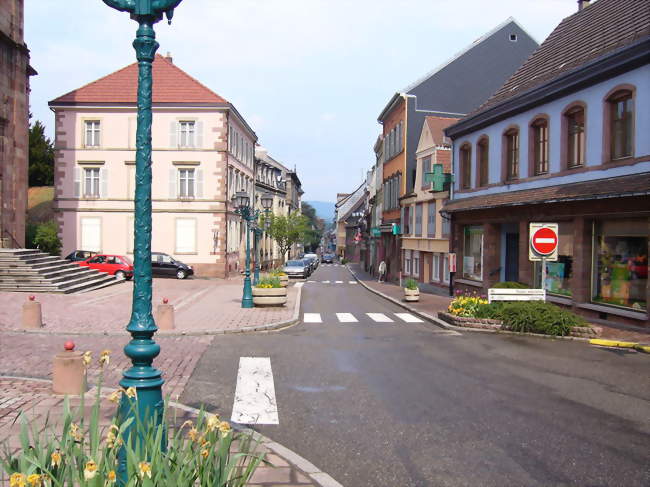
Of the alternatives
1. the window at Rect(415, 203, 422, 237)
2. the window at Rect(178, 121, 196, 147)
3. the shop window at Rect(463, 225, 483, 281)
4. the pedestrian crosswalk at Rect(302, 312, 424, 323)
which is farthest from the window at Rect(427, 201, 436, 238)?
the window at Rect(178, 121, 196, 147)

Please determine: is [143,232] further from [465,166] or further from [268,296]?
[465,166]

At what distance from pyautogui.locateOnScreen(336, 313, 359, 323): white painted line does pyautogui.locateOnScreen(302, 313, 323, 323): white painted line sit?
Result: 653mm

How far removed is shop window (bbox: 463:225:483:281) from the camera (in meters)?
25.4

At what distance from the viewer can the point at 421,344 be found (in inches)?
523

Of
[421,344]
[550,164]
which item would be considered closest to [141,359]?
[421,344]

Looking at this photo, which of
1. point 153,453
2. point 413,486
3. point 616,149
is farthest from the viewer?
point 616,149

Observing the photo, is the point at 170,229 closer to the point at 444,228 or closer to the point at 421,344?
the point at 444,228

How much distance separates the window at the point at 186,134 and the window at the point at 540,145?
25.5 meters

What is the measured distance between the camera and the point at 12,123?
29766 millimetres

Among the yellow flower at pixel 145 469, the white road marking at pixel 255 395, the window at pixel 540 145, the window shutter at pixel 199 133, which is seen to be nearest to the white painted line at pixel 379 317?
the window at pixel 540 145

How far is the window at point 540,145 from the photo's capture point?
20.3 metres

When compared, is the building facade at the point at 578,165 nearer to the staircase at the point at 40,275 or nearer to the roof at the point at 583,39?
the roof at the point at 583,39

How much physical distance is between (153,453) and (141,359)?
1305mm

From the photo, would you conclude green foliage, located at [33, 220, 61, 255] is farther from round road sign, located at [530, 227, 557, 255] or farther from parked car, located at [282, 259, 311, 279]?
round road sign, located at [530, 227, 557, 255]
